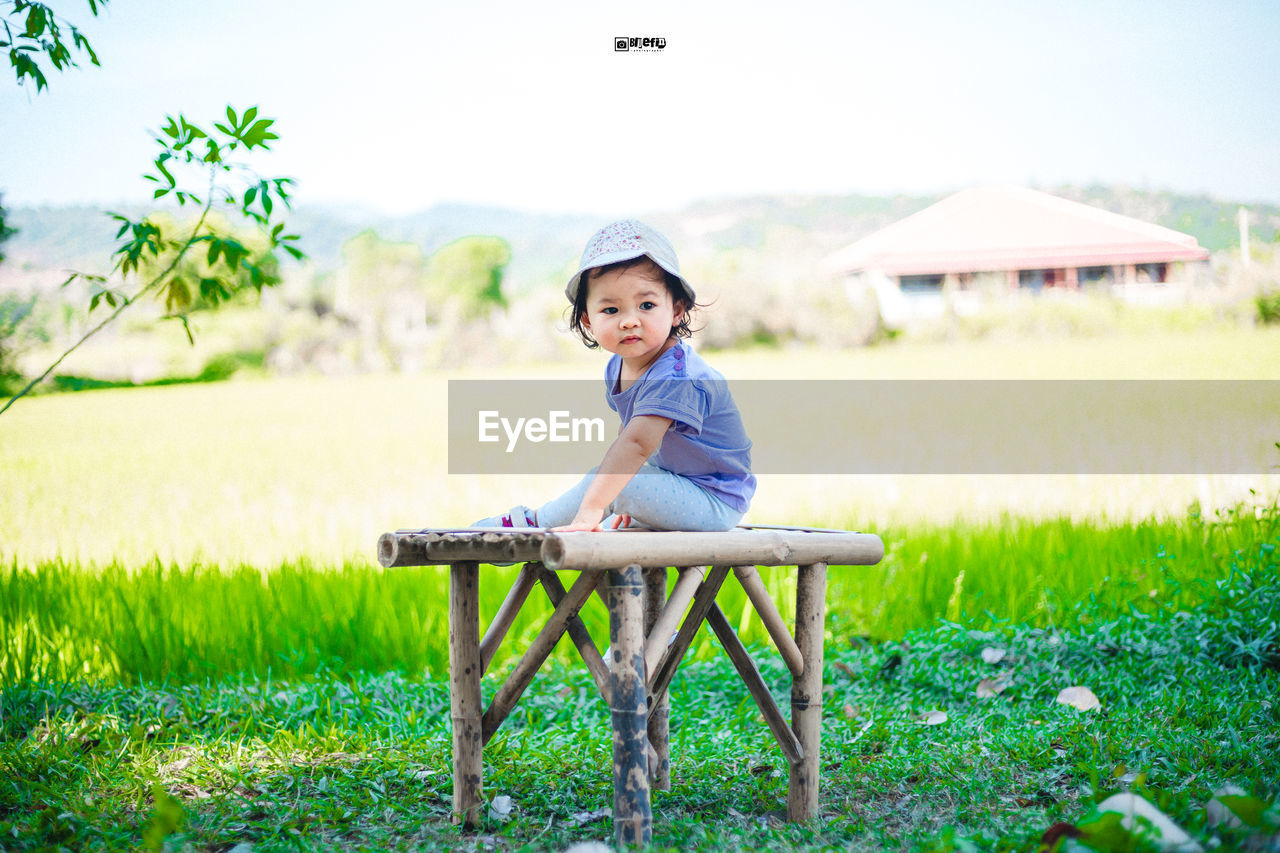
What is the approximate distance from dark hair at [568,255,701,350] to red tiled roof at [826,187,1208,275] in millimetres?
9345

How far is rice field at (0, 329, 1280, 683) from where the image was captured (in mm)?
4137

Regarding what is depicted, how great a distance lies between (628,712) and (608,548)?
14.3 inches

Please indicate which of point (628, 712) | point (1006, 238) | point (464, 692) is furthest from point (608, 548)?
point (1006, 238)

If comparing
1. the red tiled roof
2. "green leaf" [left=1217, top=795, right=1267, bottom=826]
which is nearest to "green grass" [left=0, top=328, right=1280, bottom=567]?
the red tiled roof

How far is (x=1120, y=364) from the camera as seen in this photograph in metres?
12.0

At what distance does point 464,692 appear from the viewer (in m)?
2.48

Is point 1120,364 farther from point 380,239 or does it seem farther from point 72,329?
point 380,239

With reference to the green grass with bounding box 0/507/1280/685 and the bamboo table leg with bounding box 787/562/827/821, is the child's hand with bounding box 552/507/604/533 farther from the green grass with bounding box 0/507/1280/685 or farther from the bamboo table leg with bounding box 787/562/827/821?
the green grass with bounding box 0/507/1280/685

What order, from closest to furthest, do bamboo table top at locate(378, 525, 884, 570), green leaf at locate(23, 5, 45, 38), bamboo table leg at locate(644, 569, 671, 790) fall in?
1. bamboo table top at locate(378, 525, 884, 570)
2. bamboo table leg at locate(644, 569, 671, 790)
3. green leaf at locate(23, 5, 45, 38)

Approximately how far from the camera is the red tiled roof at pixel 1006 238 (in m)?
12.2

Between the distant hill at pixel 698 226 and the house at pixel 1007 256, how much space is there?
553mm

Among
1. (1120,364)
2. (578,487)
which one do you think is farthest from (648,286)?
(1120,364)

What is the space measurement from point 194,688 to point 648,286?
2343mm

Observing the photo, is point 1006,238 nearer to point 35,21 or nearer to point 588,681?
point 588,681
